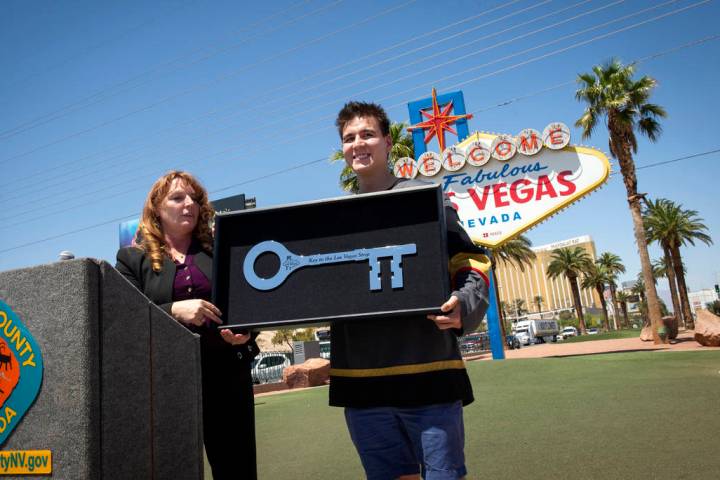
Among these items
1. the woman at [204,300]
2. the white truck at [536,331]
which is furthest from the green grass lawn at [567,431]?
the white truck at [536,331]

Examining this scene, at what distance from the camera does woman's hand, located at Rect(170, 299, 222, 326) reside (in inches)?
79.4

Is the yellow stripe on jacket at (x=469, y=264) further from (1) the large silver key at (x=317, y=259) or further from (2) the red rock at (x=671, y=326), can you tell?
(2) the red rock at (x=671, y=326)

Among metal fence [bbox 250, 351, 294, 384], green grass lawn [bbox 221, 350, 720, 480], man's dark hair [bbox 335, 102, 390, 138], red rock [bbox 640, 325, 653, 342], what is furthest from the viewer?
red rock [bbox 640, 325, 653, 342]

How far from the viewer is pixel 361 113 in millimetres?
2264

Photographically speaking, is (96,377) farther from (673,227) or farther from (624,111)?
(673,227)

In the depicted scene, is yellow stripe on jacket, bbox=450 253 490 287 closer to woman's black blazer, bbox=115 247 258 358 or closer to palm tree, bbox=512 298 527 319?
woman's black blazer, bbox=115 247 258 358

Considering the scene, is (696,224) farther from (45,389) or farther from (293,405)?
(45,389)

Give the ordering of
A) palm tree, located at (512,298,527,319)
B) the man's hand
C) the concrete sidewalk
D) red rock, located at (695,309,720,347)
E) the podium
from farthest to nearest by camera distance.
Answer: palm tree, located at (512,298,527,319) < the concrete sidewalk < red rock, located at (695,309,720,347) < the man's hand < the podium

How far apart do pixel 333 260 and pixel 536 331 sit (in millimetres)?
57948

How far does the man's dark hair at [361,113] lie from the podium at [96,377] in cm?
110

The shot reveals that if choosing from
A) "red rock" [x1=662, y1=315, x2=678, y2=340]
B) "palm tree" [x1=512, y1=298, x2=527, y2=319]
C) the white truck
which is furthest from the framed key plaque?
"palm tree" [x1=512, y1=298, x2=527, y2=319]

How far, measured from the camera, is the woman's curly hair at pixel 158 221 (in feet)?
7.79

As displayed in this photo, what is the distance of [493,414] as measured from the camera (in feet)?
22.1

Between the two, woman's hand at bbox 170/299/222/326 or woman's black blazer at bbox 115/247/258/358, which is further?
woman's black blazer at bbox 115/247/258/358
